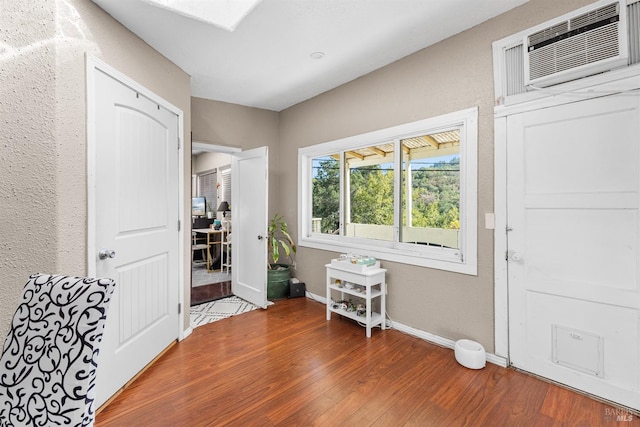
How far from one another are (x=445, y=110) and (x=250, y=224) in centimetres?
261

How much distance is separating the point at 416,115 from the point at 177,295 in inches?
112

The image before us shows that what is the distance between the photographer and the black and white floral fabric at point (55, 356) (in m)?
0.91

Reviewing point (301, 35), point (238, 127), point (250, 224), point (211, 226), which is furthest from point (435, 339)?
point (211, 226)

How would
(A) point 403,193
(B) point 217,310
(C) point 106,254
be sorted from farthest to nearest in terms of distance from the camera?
(B) point 217,310 → (A) point 403,193 → (C) point 106,254

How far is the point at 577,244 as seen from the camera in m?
1.92

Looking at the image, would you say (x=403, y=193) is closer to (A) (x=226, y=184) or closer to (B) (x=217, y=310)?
(B) (x=217, y=310)

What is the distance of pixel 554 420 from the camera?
1665 mm

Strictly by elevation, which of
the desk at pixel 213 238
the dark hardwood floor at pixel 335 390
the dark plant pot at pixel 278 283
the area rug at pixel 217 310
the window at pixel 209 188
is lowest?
the dark hardwood floor at pixel 335 390

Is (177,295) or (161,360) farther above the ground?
(177,295)

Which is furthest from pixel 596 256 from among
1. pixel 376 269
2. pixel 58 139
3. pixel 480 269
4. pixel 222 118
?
→ pixel 222 118

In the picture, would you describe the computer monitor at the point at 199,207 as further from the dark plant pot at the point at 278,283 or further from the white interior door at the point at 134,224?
the white interior door at the point at 134,224

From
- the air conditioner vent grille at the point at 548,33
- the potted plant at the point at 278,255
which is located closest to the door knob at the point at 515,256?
the air conditioner vent grille at the point at 548,33

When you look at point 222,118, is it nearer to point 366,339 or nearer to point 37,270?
point 37,270

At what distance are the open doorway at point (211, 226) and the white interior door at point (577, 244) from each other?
345 centimetres
